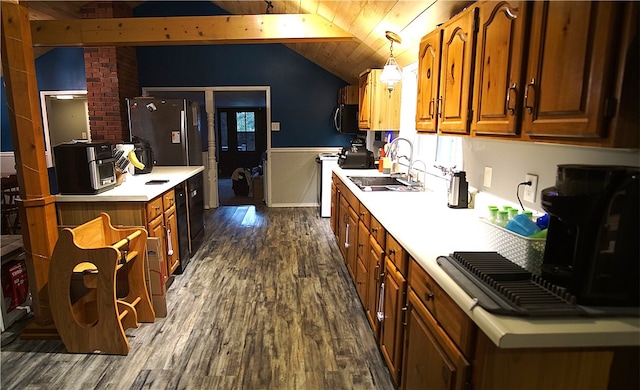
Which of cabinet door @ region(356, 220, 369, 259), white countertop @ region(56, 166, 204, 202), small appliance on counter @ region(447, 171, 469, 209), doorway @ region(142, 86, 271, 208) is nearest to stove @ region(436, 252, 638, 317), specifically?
small appliance on counter @ region(447, 171, 469, 209)

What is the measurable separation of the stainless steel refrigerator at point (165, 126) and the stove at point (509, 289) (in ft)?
14.6

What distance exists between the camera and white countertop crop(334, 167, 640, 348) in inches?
37.8

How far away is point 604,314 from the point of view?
3.32ft

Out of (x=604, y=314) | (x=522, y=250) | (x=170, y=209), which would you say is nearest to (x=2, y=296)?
(x=170, y=209)

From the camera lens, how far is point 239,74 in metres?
5.98

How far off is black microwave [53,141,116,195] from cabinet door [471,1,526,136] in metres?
2.48

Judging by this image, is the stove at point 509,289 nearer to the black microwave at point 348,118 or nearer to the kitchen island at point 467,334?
the kitchen island at point 467,334

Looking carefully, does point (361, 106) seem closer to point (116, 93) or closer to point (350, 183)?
point (350, 183)

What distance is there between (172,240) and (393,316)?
A: 7.16 feet

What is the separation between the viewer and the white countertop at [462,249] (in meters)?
0.96

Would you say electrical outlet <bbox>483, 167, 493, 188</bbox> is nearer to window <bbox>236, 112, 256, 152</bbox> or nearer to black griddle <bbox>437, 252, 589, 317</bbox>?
black griddle <bbox>437, 252, 589, 317</bbox>

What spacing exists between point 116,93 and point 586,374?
5.83 m

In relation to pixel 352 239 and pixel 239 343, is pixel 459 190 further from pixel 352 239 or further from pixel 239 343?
pixel 239 343

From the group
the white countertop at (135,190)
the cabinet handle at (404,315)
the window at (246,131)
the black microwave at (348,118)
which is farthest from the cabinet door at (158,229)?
the window at (246,131)
